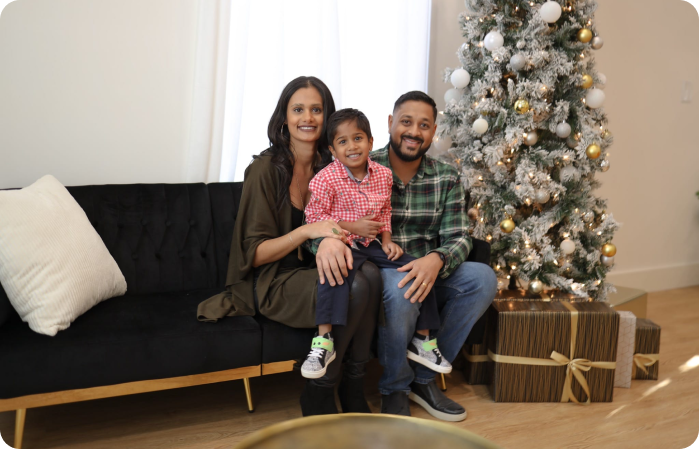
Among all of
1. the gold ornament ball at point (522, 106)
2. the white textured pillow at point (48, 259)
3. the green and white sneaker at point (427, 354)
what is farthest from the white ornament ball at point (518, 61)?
the white textured pillow at point (48, 259)

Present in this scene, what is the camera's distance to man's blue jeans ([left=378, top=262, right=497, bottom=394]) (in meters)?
1.98

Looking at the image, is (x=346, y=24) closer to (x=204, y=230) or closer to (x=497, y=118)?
(x=497, y=118)

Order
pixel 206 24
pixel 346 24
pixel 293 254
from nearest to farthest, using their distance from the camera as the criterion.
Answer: pixel 293 254
pixel 206 24
pixel 346 24

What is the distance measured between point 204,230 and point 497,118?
4.43 feet

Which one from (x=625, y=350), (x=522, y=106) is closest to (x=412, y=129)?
(x=522, y=106)

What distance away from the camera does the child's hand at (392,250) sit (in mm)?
2074

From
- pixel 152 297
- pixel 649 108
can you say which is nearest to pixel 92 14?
pixel 152 297

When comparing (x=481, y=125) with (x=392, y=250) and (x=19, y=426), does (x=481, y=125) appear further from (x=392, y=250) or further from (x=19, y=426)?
(x=19, y=426)

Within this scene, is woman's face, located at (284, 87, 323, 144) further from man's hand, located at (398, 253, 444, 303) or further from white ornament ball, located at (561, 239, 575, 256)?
white ornament ball, located at (561, 239, 575, 256)

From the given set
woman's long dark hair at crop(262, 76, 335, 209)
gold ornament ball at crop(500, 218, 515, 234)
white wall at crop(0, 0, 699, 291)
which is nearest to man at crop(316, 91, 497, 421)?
woman's long dark hair at crop(262, 76, 335, 209)

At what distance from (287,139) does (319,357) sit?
0.86 meters

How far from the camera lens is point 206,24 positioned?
8.23 feet

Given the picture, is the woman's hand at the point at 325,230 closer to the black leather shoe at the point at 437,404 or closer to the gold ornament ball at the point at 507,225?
the black leather shoe at the point at 437,404

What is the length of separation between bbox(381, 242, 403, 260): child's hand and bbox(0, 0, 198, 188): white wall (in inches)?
41.7
